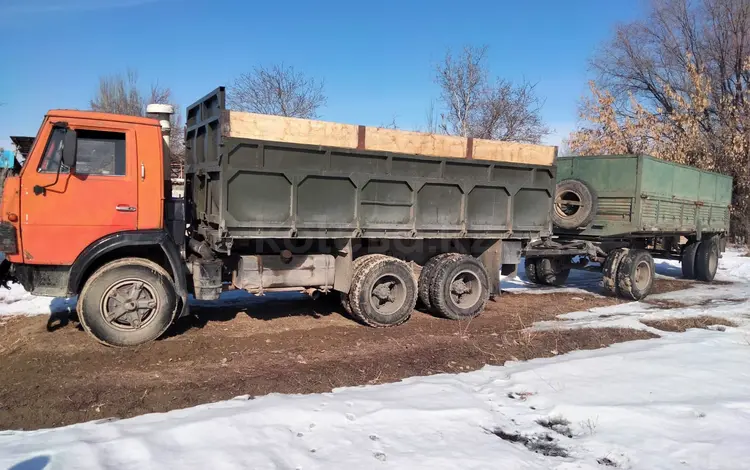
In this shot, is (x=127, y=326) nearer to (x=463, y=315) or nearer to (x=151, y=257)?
(x=151, y=257)

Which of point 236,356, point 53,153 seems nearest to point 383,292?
point 236,356

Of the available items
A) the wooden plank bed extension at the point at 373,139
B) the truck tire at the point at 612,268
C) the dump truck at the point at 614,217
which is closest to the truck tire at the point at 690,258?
the dump truck at the point at 614,217

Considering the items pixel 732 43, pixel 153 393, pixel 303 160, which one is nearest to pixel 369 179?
pixel 303 160

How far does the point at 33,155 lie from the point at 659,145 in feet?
75.1

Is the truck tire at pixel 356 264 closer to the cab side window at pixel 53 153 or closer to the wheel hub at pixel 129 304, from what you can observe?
the wheel hub at pixel 129 304

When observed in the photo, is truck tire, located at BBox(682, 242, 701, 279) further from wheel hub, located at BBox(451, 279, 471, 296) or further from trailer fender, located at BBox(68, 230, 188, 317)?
trailer fender, located at BBox(68, 230, 188, 317)

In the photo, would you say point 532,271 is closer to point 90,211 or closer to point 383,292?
point 383,292

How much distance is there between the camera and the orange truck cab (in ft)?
18.3

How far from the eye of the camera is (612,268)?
10164 mm

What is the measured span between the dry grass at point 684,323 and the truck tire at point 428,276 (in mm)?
3156

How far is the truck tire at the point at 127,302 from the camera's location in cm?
581

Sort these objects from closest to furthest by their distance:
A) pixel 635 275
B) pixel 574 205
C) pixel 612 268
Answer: pixel 612 268 < pixel 635 275 < pixel 574 205

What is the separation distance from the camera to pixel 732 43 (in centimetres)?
2383

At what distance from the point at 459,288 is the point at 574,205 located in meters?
3.82
